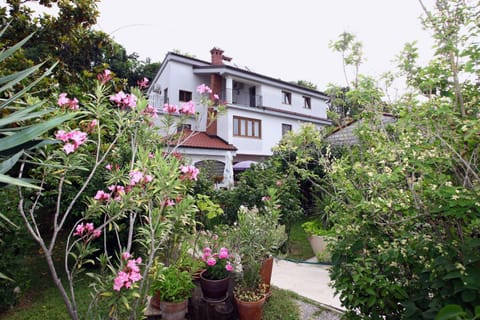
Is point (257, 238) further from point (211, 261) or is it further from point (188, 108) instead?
point (188, 108)

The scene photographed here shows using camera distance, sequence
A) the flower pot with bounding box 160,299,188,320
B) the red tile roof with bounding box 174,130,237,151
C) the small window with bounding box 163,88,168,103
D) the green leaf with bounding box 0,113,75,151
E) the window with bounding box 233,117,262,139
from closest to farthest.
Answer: the green leaf with bounding box 0,113,75,151
the flower pot with bounding box 160,299,188,320
the red tile roof with bounding box 174,130,237,151
the window with bounding box 233,117,262,139
the small window with bounding box 163,88,168,103

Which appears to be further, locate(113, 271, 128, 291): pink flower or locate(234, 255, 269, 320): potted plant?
locate(234, 255, 269, 320): potted plant

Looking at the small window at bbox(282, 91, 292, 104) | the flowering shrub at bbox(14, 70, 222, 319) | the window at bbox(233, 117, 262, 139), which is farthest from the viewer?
the small window at bbox(282, 91, 292, 104)

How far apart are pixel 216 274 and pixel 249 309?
2.10ft

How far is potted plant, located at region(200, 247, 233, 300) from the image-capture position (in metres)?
3.38

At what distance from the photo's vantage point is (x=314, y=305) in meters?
3.80

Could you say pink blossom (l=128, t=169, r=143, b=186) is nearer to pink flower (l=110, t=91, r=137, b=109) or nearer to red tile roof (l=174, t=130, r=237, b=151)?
pink flower (l=110, t=91, r=137, b=109)

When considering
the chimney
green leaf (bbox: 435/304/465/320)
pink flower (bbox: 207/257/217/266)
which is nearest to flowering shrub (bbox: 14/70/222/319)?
pink flower (bbox: 207/257/217/266)

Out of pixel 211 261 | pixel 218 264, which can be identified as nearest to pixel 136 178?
pixel 211 261

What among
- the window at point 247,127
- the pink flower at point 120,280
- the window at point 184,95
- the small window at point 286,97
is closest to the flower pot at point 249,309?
the pink flower at point 120,280

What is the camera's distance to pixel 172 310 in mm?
3135

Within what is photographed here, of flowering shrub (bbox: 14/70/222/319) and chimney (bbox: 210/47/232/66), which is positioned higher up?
chimney (bbox: 210/47/232/66)

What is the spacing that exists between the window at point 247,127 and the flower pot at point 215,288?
15467mm

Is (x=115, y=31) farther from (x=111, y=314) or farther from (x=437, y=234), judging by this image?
(x=437, y=234)
